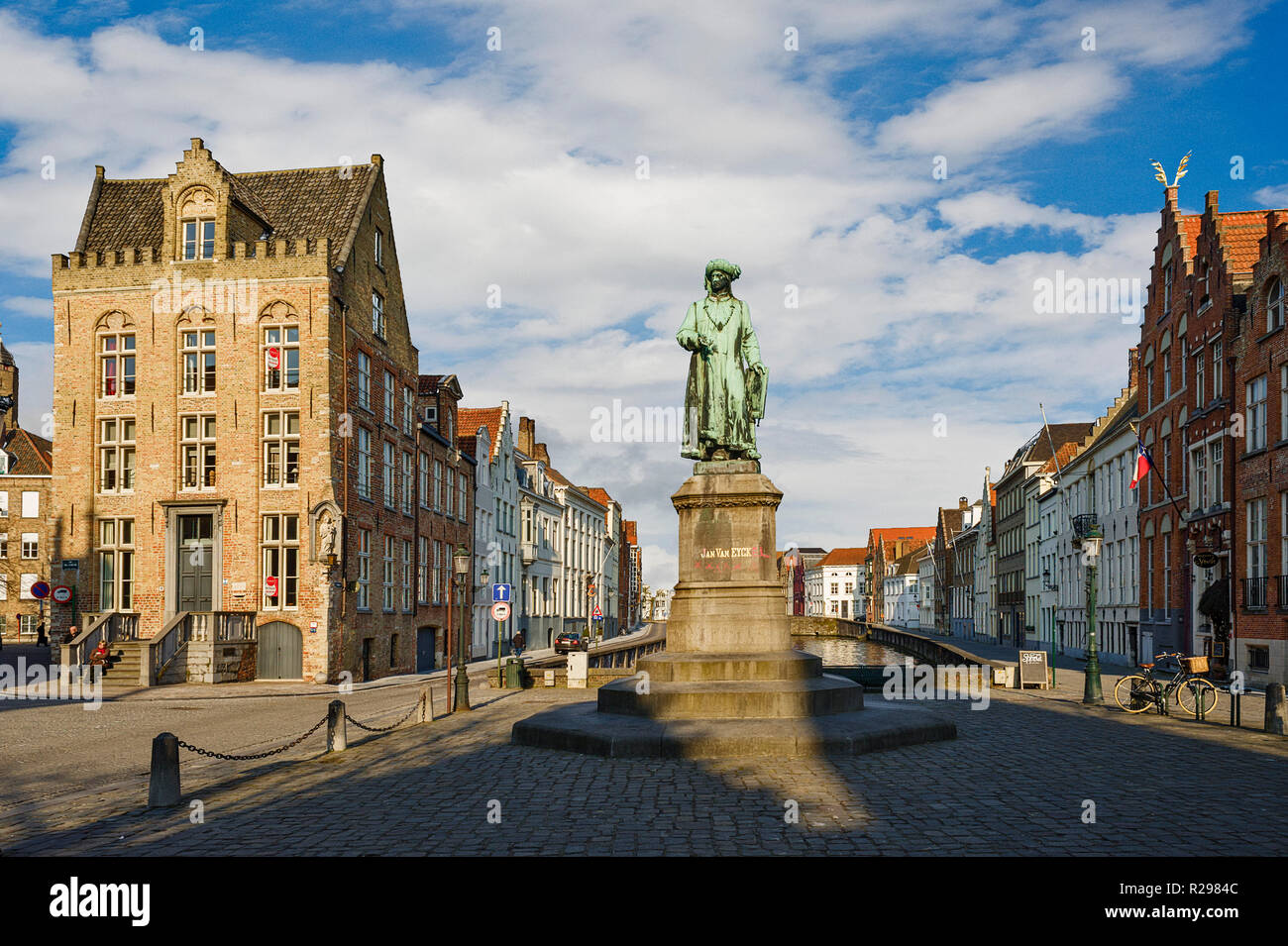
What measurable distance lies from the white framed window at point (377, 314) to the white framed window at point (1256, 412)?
28.7m

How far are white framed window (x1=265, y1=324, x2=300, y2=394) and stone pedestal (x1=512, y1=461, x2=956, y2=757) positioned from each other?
A: 70.3 feet

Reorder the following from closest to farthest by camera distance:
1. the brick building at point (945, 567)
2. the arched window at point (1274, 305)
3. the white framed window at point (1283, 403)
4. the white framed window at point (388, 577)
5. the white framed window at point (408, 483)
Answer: the white framed window at point (1283, 403) → the arched window at point (1274, 305) → the white framed window at point (388, 577) → the white framed window at point (408, 483) → the brick building at point (945, 567)

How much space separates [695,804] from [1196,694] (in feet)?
47.0

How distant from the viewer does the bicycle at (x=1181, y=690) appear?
68.2 feet

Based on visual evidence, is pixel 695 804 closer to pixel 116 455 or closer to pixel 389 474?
pixel 389 474

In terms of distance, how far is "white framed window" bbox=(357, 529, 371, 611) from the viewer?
120 ft

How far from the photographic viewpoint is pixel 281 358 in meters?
35.2

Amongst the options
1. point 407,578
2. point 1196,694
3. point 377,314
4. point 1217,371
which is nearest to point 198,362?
point 377,314

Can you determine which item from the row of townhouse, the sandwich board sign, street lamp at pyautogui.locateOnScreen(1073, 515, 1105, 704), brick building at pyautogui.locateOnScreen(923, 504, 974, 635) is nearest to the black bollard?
street lamp at pyautogui.locateOnScreen(1073, 515, 1105, 704)

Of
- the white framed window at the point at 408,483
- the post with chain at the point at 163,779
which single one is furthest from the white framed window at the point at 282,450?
the post with chain at the point at 163,779

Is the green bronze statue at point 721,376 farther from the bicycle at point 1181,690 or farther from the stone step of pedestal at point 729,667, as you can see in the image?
the bicycle at point 1181,690

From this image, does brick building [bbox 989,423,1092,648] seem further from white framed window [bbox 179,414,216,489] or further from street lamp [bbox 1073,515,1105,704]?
white framed window [bbox 179,414,216,489]

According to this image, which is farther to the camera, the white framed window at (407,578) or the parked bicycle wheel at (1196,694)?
the white framed window at (407,578)

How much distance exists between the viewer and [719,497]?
17.3 m
